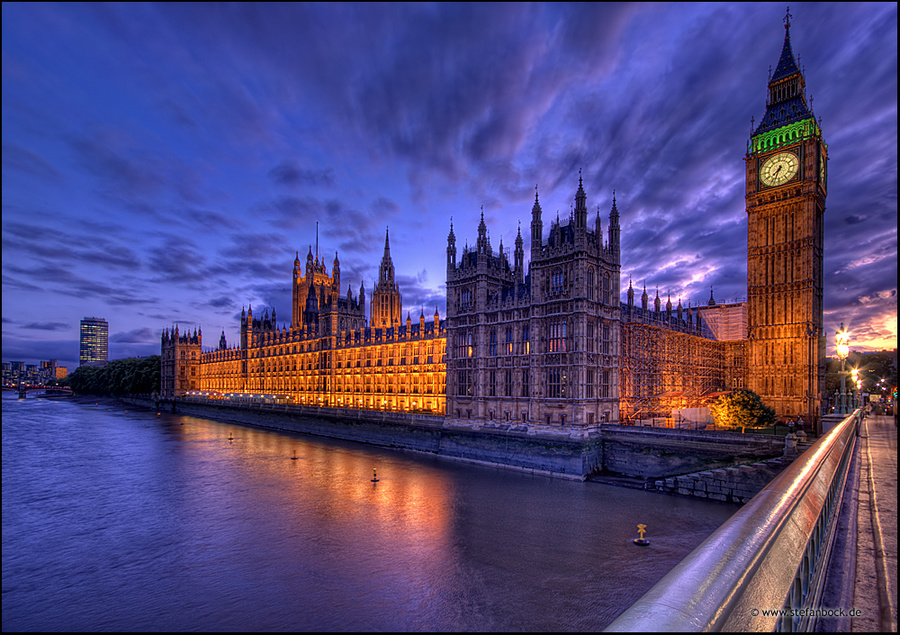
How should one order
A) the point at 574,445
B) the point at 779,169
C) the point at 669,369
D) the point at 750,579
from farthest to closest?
the point at 779,169 → the point at 669,369 → the point at 574,445 → the point at 750,579

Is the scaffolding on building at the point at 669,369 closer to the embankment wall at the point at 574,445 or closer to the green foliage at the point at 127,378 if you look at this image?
the embankment wall at the point at 574,445

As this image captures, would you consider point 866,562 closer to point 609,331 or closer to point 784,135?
point 609,331

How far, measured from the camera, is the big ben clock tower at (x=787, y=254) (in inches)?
2475

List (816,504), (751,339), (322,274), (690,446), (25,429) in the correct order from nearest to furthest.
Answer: (816,504) → (690,446) → (751,339) → (25,429) → (322,274)

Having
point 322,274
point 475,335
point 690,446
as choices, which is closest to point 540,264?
point 475,335

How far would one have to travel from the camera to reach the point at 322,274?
503ft

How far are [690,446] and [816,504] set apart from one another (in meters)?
38.1

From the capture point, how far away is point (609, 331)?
52562 mm

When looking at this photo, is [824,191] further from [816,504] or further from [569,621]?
[816,504]

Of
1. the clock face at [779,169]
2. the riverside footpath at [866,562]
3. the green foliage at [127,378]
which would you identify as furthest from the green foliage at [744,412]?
the green foliage at [127,378]

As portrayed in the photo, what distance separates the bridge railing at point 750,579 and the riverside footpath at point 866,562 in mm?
249

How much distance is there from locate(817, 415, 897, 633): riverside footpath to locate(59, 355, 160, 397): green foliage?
189877 millimetres

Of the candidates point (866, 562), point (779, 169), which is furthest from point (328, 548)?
point (779, 169)

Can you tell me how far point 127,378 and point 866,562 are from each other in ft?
Result: 646
